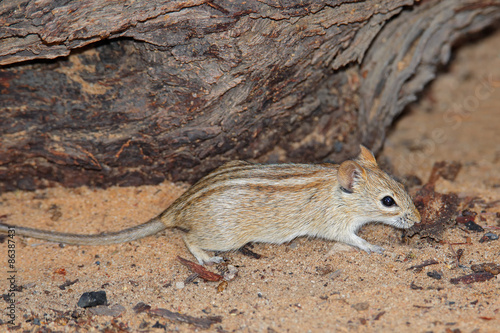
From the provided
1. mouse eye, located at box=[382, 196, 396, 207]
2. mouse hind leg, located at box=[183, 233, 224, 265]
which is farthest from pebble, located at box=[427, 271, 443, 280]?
mouse hind leg, located at box=[183, 233, 224, 265]

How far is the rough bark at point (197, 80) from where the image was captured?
226 inches

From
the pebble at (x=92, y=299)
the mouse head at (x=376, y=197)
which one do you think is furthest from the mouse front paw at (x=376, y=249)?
the pebble at (x=92, y=299)

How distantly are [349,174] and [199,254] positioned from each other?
6.76ft

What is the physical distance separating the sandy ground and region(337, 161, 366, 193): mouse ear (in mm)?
778

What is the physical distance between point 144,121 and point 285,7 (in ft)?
7.51

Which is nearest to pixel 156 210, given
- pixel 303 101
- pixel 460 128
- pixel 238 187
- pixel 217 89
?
pixel 238 187

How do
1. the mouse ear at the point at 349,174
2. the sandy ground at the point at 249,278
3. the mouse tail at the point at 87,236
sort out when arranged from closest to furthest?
the sandy ground at the point at 249,278
the mouse ear at the point at 349,174
the mouse tail at the point at 87,236

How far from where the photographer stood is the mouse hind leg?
20.5ft

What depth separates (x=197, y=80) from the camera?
618 centimetres

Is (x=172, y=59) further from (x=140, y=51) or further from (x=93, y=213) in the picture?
(x=93, y=213)

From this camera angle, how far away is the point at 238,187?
6211mm

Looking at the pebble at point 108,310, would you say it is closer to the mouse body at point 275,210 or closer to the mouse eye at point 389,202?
the mouse body at point 275,210

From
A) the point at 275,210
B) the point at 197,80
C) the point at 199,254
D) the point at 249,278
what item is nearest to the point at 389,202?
the point at 275,210

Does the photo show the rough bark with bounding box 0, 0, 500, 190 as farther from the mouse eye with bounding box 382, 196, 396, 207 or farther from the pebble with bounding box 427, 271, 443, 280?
the pebble with bounding box 427, 271, 443, 280
